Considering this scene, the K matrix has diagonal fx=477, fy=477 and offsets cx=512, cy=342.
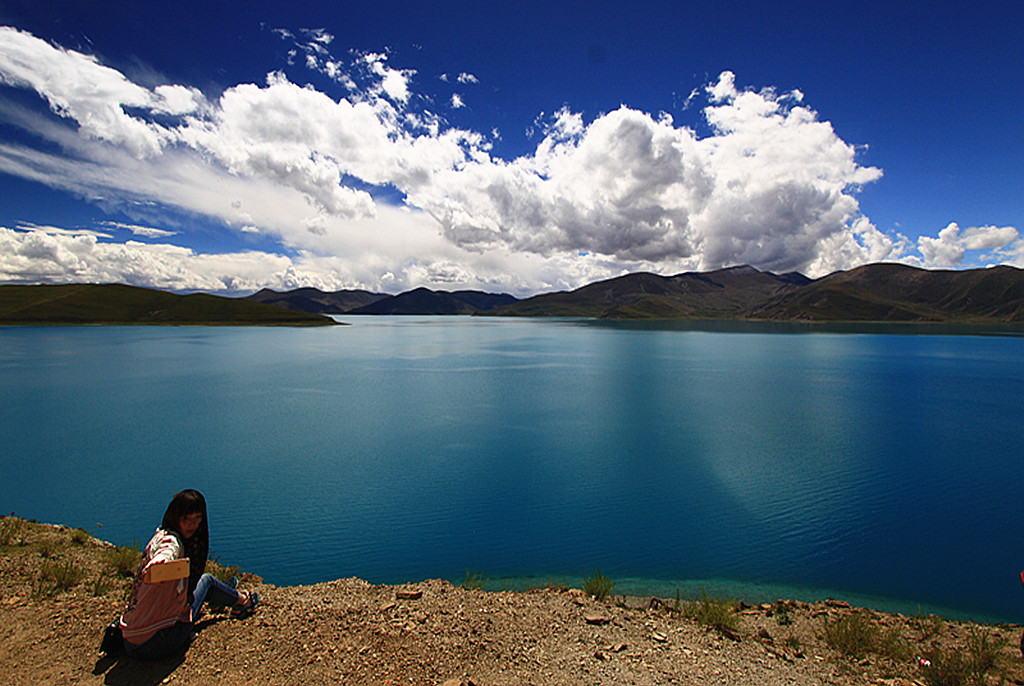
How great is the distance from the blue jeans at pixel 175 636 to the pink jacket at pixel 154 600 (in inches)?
3.2

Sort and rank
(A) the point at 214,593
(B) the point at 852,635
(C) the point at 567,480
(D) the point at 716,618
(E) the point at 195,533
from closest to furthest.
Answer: (E) the point at 195,533 → (A) the point at 214,593 → (B) the point at 852,635 → (D) the point at 716,618 → (C) the point at 567,480

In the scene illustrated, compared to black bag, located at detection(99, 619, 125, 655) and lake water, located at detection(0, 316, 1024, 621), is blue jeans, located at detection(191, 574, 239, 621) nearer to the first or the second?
black bag, located at detection(99, 619, 125, 655)

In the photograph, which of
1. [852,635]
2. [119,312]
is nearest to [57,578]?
[852,635]

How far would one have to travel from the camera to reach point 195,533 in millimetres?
6594

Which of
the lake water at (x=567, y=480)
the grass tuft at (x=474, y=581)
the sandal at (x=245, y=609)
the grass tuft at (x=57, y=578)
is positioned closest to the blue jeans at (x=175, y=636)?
the sandal at (x=245, y=609)

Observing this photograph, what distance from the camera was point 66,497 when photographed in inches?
704

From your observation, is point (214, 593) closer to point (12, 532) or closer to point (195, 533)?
point (195, 533)

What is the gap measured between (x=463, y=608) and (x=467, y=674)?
2.23 meters

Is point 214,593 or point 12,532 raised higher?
point 214,593

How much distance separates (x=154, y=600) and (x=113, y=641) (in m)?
0.89

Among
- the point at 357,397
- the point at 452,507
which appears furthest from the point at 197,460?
the point at 357,397

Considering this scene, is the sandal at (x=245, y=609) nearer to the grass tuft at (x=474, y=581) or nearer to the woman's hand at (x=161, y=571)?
the woman's hand at (x=161, y=571)

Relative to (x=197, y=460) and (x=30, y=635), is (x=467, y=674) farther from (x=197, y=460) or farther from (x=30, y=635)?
(x=197, y=460)

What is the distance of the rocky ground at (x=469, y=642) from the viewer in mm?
6344
